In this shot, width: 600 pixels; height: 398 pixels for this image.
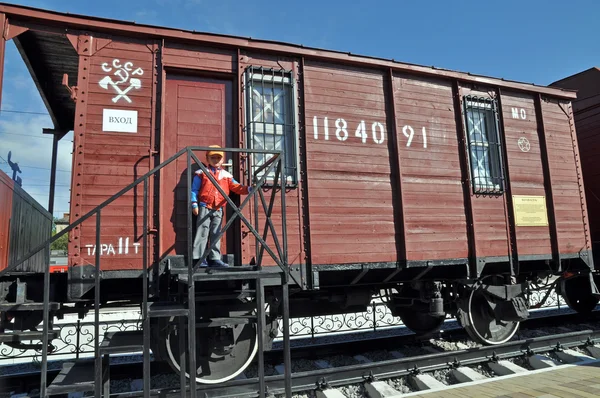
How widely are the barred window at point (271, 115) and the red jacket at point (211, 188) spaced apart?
1.39ft

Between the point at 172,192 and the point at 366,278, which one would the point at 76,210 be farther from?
the point at 366,278

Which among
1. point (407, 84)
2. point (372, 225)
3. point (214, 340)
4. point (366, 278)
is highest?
point (407, 84)

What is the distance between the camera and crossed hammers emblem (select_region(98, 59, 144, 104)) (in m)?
4.56

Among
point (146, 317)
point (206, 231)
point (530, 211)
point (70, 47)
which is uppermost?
point (70, 47)

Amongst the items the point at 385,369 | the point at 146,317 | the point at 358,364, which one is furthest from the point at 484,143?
the point at 146,317

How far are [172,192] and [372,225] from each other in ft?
8.24

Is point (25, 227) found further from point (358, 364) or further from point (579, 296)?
point (579, 296)

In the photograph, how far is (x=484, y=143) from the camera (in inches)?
253

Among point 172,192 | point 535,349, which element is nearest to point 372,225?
point 172,192

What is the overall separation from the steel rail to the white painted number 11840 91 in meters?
2.83

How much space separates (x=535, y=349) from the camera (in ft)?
19.7

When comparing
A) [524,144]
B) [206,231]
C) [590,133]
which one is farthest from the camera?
[590,133]

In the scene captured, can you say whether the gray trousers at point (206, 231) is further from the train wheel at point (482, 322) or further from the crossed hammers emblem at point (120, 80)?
the train wheel at point (482, 322)

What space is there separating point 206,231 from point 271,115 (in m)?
1.65
